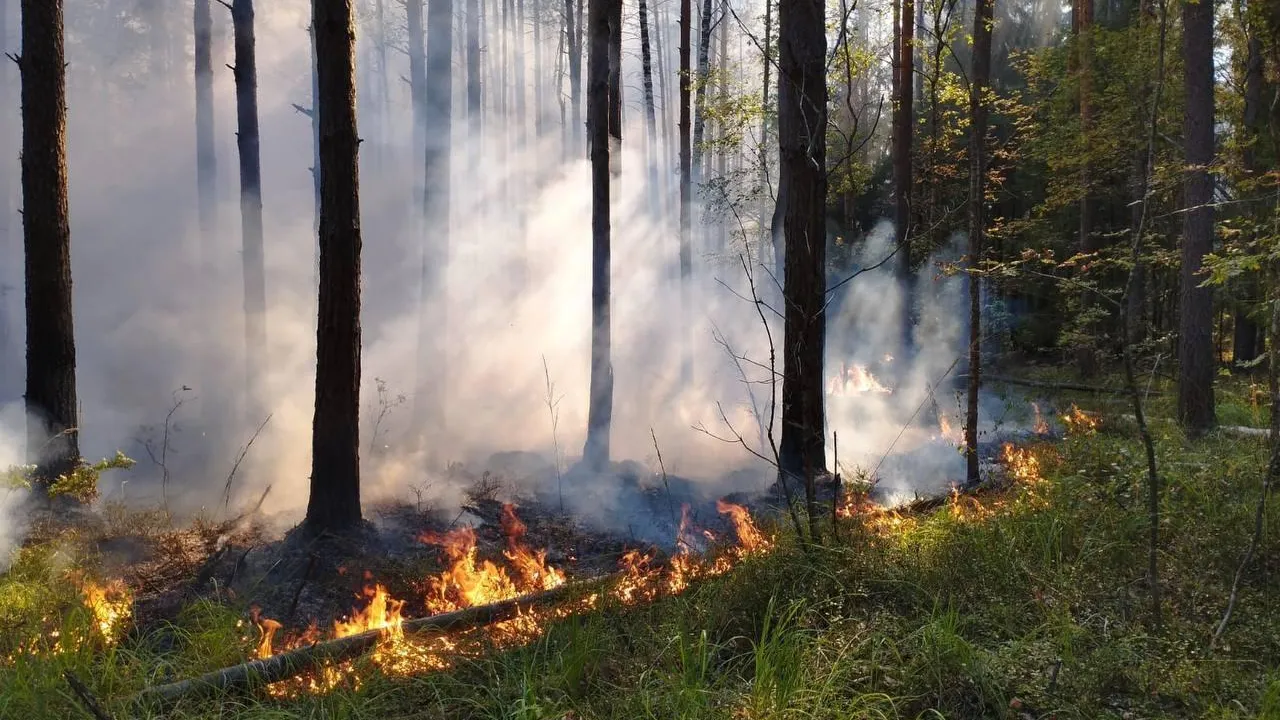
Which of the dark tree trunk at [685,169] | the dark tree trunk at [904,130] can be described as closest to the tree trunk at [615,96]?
the dark tree trunk at [685,169]

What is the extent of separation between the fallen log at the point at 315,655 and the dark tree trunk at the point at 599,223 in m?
6.21

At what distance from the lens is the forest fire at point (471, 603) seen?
382 centimetres

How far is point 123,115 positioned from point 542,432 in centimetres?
2725

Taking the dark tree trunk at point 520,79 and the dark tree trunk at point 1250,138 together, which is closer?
the dark tree trunk at point 1250,138

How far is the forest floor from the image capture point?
3068mm

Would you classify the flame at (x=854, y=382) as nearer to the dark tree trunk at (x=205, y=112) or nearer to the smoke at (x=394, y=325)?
the smoke at (x=394, y=325)

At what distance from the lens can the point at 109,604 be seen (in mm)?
4781

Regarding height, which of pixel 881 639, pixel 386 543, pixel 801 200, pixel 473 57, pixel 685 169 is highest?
pixel 473 57

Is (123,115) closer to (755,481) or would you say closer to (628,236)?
(628,236)

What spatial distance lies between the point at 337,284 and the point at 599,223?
16.8ft

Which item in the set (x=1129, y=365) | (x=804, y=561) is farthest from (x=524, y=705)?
(x=1129, y=365)

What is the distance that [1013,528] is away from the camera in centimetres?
475

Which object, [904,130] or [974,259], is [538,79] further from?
[974,259]

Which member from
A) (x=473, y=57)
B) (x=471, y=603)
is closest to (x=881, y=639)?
(x=471, y=603)
